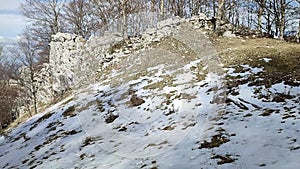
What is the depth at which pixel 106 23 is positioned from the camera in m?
24.4

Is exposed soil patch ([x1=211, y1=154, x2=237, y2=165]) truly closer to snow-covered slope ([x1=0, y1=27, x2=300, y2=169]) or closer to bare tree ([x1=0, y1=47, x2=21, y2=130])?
snow-covered slope ([x1=0, y1=27, x2=300, y2=169])

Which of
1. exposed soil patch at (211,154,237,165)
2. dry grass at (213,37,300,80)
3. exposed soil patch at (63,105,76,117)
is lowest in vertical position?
exposed soil patch at (63,105,76,117)

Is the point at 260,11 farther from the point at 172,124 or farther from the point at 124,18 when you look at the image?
the point at 172,124

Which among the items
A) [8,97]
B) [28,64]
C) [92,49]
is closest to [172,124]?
[92,49]

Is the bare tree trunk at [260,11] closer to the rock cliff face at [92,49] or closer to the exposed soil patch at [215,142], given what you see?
the rock cliff face at [92,49]

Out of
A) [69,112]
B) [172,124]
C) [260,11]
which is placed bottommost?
[69,112]

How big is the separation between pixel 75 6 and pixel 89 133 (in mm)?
23076

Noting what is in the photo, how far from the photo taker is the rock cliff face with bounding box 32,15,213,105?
17.3 metres

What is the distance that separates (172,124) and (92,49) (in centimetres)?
1162

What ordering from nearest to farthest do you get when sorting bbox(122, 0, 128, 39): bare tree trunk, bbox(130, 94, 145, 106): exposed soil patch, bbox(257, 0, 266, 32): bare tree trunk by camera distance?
bbox(130, 94, 145, 106): exposed soil patch
bbox(257, 0, 266, 32): bare tree trunk
bbox(122, 0, 128, 39): bare tree trunk

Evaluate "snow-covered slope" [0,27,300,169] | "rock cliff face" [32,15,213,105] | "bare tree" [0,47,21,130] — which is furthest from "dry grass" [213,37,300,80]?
"bare tree" [0,47,21,130]

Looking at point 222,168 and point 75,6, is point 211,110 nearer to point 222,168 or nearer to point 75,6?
point 222,168

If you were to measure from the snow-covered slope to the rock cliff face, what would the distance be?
10.1 feet

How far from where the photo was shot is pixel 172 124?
24.4 feet
